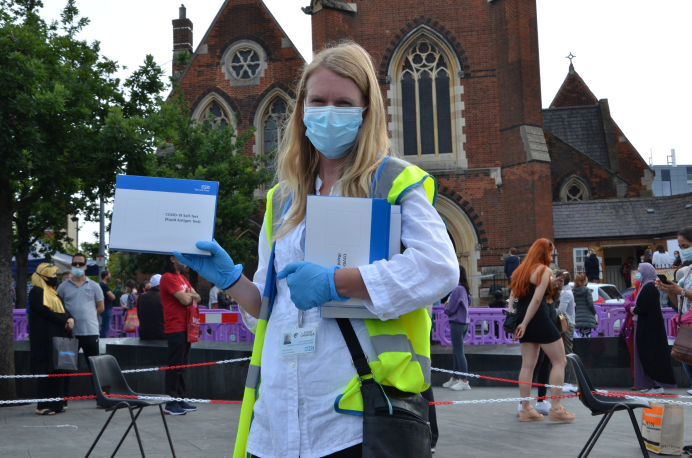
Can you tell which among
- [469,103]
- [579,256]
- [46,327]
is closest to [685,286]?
[46,327]

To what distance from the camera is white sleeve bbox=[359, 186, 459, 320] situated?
5.84 ft

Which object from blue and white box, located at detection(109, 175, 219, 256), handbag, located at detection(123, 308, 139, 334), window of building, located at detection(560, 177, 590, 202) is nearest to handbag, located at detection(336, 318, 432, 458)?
blue and white box, located at detection(109, 175, 219, 256)

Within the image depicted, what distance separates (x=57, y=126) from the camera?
9008 millimetres

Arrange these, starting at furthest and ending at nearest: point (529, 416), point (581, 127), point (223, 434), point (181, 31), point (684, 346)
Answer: point (581, 127) < point (181, 31) < point (529, 416) < point (223, 434) < point (684, 346)

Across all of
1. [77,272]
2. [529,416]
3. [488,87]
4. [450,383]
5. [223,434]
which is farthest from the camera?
[488,87]

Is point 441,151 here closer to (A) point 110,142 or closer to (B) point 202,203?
(A) point 110,142

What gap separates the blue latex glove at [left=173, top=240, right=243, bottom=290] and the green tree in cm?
738

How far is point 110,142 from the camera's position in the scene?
362 inches

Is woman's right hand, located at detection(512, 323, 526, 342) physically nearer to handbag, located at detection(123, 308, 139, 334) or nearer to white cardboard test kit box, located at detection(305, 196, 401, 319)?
white cardboard test kit box, located at detection(305, 196, 401, 319)

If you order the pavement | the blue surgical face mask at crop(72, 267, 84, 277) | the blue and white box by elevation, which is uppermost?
the blue surgical face mask at crop(72, 267, 84, 277)

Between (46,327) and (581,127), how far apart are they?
32.4m

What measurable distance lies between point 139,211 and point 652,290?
929 centimetres

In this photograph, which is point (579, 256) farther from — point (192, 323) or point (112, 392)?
point (112, 392)

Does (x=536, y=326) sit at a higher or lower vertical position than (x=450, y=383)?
higher
